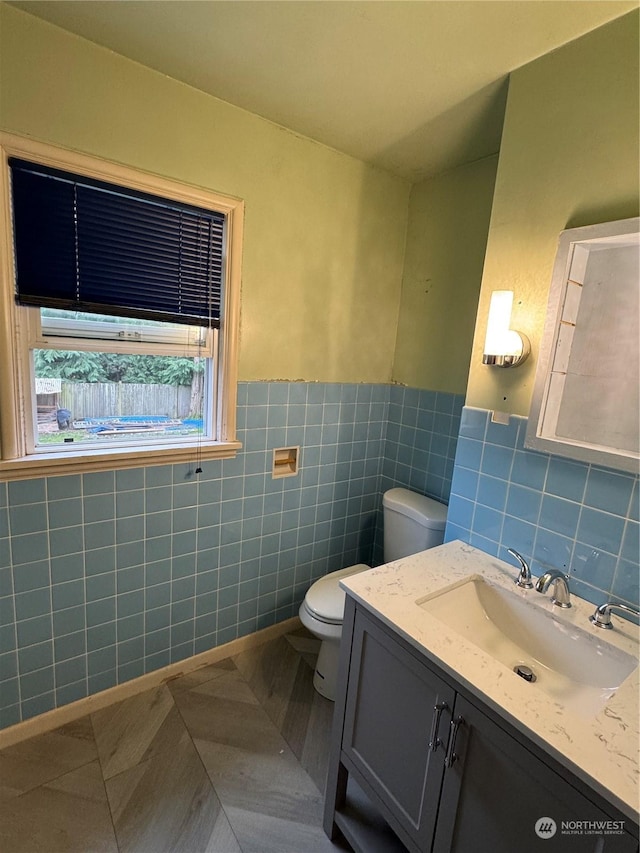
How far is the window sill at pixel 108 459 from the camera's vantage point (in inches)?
53.9

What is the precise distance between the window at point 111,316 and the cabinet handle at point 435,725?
47.9 inches

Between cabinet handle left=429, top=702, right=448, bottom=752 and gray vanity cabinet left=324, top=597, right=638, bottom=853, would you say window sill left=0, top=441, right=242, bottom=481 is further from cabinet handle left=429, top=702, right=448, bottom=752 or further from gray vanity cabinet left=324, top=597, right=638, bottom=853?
cabinet handle left=429, top=702, right=448, bottom=752

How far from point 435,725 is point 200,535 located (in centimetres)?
119

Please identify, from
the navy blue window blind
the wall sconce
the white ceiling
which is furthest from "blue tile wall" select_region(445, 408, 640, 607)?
the navy blue window blind

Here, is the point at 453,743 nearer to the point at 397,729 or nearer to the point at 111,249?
the point at 397,729

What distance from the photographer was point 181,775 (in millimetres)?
1456

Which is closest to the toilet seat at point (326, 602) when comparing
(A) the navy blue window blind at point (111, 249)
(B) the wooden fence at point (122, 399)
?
(B) the wooden fence at point (122, 399)

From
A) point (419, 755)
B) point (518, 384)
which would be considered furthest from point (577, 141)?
point (419, 755)

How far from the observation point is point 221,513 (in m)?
1.87

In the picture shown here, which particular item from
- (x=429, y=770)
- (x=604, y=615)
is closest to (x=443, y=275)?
(x=604, y=615)

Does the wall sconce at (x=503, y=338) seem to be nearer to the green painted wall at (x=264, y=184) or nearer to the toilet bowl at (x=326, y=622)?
the green painted wall at (x=264, y=184)

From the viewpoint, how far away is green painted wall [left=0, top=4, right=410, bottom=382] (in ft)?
4.14

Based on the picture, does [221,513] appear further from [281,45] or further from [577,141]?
[577,141]

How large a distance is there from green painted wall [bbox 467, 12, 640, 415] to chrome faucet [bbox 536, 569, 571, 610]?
50 cm
